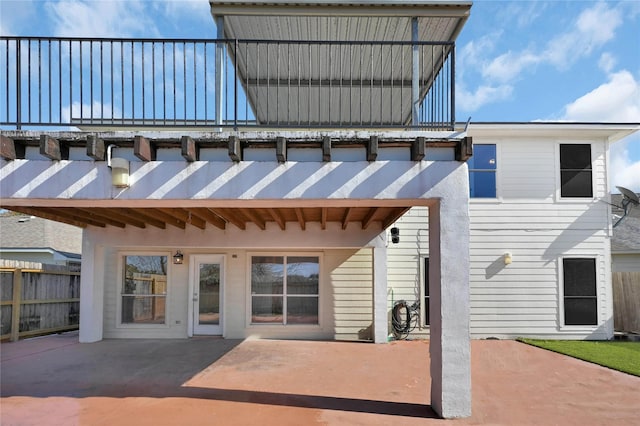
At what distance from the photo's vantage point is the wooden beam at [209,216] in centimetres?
757

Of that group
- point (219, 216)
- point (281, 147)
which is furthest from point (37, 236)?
point (281, 147)

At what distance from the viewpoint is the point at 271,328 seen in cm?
1015

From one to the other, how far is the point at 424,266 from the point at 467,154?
5.94 meters

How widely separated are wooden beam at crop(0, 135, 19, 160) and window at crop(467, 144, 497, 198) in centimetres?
867

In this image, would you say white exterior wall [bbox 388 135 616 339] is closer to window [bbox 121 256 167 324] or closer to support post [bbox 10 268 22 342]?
window [bbox 121 256 167 324]

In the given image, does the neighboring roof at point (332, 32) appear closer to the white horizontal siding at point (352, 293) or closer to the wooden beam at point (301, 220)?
the wooden beam at point (301, 220)

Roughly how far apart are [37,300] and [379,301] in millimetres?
7940

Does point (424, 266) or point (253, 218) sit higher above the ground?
point (253, 218)

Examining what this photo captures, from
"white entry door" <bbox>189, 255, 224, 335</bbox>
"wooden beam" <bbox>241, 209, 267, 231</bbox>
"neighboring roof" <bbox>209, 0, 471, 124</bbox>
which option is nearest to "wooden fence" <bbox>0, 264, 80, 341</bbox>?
"white entry door" <bbox>189, 255, 224, 335</bbox>

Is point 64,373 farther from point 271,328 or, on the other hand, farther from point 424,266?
point 424,266

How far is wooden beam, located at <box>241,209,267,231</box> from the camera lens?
24.9 feet

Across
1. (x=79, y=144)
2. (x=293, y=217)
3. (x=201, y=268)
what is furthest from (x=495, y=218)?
(x=79, y=144)

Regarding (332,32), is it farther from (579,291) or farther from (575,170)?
(579,291)

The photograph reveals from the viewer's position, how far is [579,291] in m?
10.1
